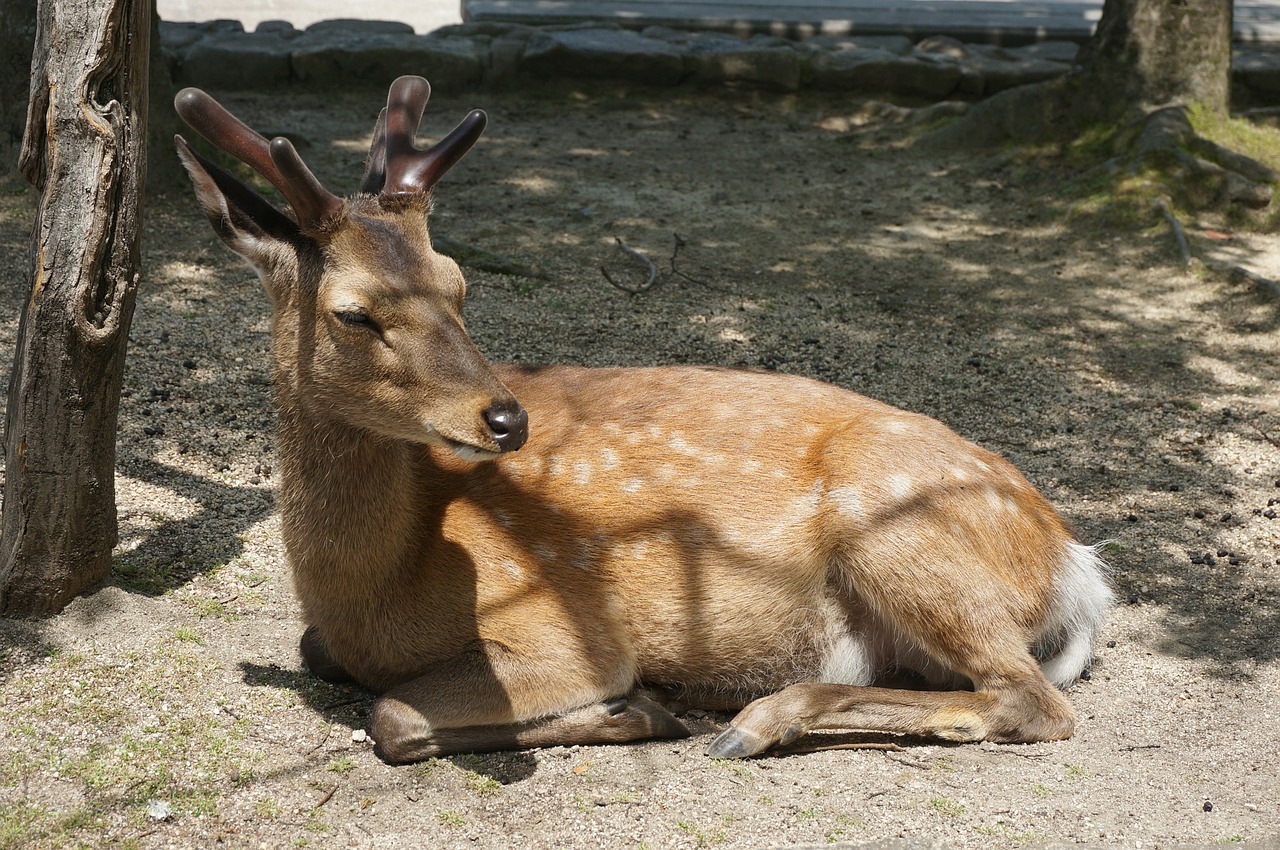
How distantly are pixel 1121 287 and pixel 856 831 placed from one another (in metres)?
5.41

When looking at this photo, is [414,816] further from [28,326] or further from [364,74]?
[364,74]

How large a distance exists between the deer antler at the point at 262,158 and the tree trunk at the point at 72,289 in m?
0.51

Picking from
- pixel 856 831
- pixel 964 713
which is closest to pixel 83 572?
pixel 856 831

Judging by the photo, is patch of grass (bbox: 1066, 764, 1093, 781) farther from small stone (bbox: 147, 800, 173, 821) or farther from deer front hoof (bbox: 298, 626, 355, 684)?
small stone (bbox: 147, 800, 173, 821)

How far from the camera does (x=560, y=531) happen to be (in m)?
3.89

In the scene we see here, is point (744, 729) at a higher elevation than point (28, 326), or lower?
lower

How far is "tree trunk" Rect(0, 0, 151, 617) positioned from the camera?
368cm

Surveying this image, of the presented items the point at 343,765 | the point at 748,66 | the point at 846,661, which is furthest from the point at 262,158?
the point at 748,66

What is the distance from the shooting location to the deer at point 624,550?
356 cm

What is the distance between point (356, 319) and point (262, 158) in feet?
1.63

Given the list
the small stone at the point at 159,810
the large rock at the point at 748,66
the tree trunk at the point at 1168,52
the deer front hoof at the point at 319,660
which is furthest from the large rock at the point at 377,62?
the small stone at the point at 159,810

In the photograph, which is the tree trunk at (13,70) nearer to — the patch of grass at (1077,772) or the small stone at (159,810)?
the small stone at (159,810)

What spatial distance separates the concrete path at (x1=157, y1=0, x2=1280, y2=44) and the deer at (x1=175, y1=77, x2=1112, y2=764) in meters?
10.0

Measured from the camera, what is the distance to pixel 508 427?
10.5 ft
